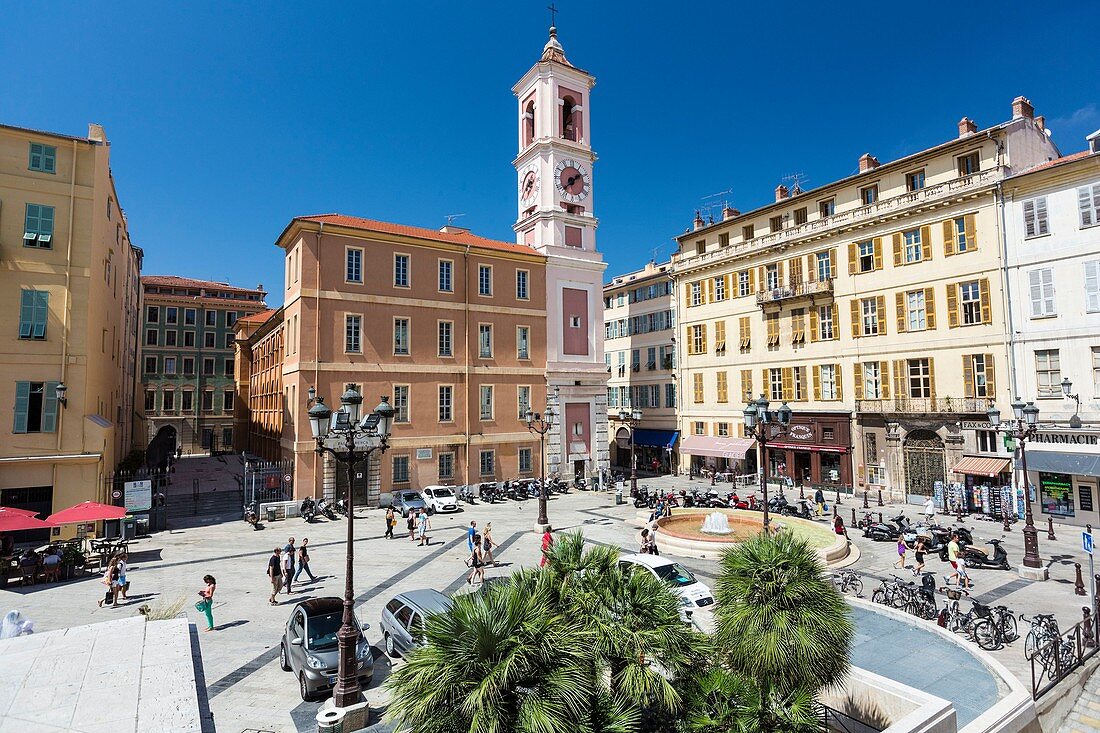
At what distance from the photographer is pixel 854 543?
22766mm

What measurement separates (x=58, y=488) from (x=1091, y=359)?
146 ft

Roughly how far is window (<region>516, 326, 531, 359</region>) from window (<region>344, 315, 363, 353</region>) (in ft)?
34.6

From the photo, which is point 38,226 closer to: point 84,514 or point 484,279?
point 84,514

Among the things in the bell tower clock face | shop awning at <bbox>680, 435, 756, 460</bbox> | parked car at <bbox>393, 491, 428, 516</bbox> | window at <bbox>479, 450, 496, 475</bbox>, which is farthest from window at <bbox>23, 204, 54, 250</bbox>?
shop awning at <bbox>680, 435, 756, 460</bbox>

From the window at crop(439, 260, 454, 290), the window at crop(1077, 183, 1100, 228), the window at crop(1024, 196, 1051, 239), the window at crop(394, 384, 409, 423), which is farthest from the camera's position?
the window at crop(439, 260, 454, 290)

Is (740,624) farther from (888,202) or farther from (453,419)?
(888,202)

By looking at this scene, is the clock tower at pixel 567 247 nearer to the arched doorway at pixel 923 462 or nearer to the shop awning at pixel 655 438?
the shop awning at pixel 655 438

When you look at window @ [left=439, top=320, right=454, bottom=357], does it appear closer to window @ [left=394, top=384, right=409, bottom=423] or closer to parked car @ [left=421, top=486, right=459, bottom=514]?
window @ [left=394, top=384, right=409, bottom=423]

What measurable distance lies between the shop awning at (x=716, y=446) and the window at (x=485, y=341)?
54.3 feet

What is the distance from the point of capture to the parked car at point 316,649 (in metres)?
10.9

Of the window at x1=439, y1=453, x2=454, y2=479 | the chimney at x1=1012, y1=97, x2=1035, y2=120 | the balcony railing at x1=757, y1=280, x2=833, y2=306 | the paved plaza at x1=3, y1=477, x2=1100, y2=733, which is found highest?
the chimney at x1=1012, y1=97, x2=1035, y2=120

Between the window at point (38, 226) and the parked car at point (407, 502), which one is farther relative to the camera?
the parked car at point (407, 502)

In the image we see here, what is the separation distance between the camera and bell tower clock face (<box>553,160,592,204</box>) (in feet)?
135

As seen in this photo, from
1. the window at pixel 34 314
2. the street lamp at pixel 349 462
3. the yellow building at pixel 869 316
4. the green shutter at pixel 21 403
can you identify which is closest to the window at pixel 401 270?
the window at pixel 34 314
